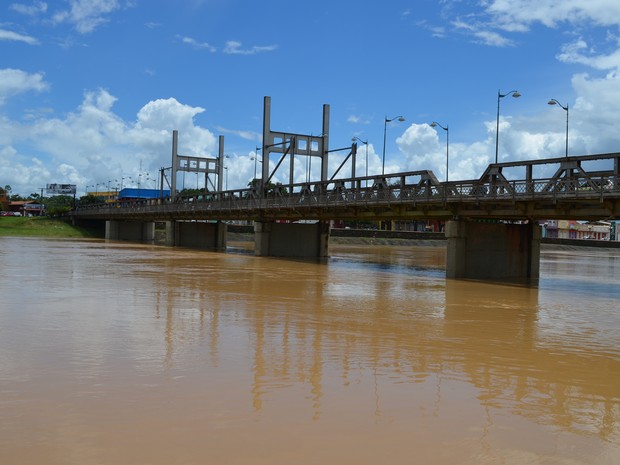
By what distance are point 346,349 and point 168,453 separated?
264 inches

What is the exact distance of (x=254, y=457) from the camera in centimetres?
681

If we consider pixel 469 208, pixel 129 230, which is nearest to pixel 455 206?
pixel 469 208

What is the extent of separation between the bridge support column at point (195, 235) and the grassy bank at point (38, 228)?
101 ft

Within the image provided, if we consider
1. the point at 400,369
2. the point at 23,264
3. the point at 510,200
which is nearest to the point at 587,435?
the point at 400,369

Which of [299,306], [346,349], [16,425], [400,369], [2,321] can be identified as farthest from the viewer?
[299,306]

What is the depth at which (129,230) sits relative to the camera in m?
105

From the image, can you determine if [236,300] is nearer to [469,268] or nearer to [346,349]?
[346,349]

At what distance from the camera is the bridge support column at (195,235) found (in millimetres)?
83812

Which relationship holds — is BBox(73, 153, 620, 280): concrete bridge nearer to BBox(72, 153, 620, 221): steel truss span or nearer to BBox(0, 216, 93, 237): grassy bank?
BBox(72, 153, 620, 221): steel truss span

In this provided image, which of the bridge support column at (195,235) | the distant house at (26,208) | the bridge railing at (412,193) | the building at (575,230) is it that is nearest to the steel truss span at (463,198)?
the bridge railing at (412,193)

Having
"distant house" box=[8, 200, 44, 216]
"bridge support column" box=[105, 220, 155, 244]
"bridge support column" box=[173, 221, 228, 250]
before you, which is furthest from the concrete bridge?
"distant house" box=[8, 200, 44, 216]

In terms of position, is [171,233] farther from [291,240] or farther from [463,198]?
[463,198]

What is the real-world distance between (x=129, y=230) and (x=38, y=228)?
16.5 m

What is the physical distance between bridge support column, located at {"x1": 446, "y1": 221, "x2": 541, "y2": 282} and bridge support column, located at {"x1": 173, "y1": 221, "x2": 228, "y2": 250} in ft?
165
